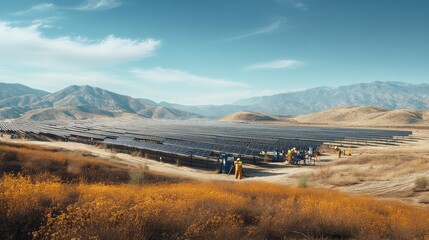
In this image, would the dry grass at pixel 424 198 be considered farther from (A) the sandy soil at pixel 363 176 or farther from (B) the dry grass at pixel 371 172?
(B) the dry grass at pixel 371 172

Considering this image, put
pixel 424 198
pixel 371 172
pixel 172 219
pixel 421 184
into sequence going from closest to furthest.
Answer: pixel 172 219 < pixel 424 198 < pixel 421 184 < pixel 371 172

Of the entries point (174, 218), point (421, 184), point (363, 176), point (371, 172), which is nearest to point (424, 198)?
point (421, 184)

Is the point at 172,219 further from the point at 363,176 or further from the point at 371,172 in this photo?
the point at 371,172

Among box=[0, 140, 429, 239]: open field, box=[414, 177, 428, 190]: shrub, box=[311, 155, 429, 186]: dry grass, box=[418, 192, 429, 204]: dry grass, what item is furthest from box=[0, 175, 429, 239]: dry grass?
box=[311, 155, 429, 186]: dry grass

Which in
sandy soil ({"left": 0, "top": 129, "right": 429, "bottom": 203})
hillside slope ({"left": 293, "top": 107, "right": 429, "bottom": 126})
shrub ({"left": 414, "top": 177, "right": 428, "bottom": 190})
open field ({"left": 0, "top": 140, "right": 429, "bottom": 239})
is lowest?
sandy soil ({"left": 0, "top": 129, "right": 429, "bottom": 203})

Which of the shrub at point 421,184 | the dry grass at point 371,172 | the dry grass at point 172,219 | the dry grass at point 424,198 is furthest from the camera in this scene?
the dry grass at point 371,172

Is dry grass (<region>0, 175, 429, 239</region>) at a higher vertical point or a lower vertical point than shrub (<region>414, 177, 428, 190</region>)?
higher

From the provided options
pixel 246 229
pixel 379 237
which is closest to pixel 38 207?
pixel 246 229

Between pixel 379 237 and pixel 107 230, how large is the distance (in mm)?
6345

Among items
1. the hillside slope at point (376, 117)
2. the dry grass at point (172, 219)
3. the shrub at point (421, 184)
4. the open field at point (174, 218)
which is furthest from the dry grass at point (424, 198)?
the hillside slope at point (376, 117)

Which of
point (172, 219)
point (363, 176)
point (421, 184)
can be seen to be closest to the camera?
point (172, 219)

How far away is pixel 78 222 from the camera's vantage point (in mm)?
6746

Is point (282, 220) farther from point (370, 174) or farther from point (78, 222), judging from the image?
point (370, 174)

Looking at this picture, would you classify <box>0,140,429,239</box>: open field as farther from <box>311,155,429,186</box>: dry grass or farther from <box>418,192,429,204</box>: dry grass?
<box>311,155,429,186</box>: dry grass
